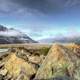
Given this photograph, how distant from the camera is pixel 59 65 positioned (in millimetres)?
15234

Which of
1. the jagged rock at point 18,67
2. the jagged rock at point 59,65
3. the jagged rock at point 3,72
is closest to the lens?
the jagged rock at point 59,65

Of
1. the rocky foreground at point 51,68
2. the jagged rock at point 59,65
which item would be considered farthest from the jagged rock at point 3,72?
the jagged rock at point 59,65

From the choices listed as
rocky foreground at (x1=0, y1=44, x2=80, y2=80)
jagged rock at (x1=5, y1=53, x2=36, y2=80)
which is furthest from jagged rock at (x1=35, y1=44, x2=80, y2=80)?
jagged rock at (x1=5, y1=53, x2=36, y2=80)

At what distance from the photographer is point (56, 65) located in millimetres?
15250

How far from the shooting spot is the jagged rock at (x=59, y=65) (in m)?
14.9

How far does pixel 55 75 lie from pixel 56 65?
68 centimetres

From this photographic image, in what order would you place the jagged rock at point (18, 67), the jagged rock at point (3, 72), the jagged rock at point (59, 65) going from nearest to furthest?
the jagged rock at point (59, 65) < the jagged rock at point (18, 67) < the jagged rock at point (3, 72)

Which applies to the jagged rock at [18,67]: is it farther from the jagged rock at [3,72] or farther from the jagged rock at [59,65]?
the jagged rock at [59,65]

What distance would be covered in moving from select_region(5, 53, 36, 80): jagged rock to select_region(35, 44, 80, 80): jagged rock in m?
1.33

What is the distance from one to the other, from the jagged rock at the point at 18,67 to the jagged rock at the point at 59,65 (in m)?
1.33

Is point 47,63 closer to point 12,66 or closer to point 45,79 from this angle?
point 45,79

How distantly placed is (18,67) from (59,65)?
11.0 feet

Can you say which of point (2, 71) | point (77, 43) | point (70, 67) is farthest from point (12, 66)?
point (77, 43)

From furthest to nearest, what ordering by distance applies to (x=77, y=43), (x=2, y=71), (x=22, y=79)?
(x=77, y=43) → (x=2, y=71) → (x=22, y=79)
